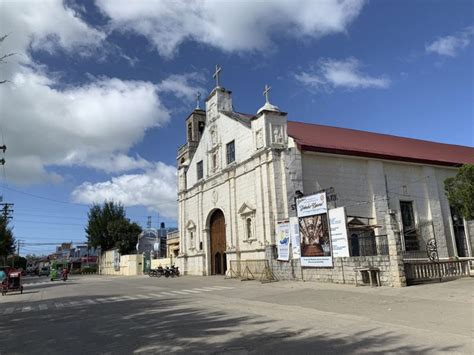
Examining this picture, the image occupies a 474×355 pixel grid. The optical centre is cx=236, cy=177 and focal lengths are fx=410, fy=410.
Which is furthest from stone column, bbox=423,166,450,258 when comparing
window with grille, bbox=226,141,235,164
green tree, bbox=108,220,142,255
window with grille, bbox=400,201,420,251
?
green tree, bbox=108,220,142,255

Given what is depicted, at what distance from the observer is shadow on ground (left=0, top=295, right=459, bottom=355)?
22.1ft

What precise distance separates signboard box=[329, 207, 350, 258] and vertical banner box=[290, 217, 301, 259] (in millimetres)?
2665

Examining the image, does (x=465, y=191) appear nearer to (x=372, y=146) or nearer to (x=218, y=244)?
(x=372, y=146)

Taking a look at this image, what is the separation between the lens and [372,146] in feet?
99.9

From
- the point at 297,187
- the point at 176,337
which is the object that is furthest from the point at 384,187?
the point at 176,337

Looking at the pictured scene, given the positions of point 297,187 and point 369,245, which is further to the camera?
point 297,187

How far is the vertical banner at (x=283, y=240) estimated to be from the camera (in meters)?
22.7

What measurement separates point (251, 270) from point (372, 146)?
1332cm

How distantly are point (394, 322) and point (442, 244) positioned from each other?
24.0 m

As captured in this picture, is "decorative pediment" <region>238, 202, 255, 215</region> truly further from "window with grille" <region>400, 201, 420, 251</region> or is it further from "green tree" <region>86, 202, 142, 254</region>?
"green tree" <region>86, 202, 142, 254</region>

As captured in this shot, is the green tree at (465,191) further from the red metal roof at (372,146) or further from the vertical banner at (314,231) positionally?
the red metal roof at (372,146)

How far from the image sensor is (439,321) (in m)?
8.55

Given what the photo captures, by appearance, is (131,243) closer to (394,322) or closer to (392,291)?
(392,291)

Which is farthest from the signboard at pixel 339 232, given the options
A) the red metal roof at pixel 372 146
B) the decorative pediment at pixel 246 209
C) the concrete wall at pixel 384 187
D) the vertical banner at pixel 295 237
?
the decorative pediment at pixel 246 209
